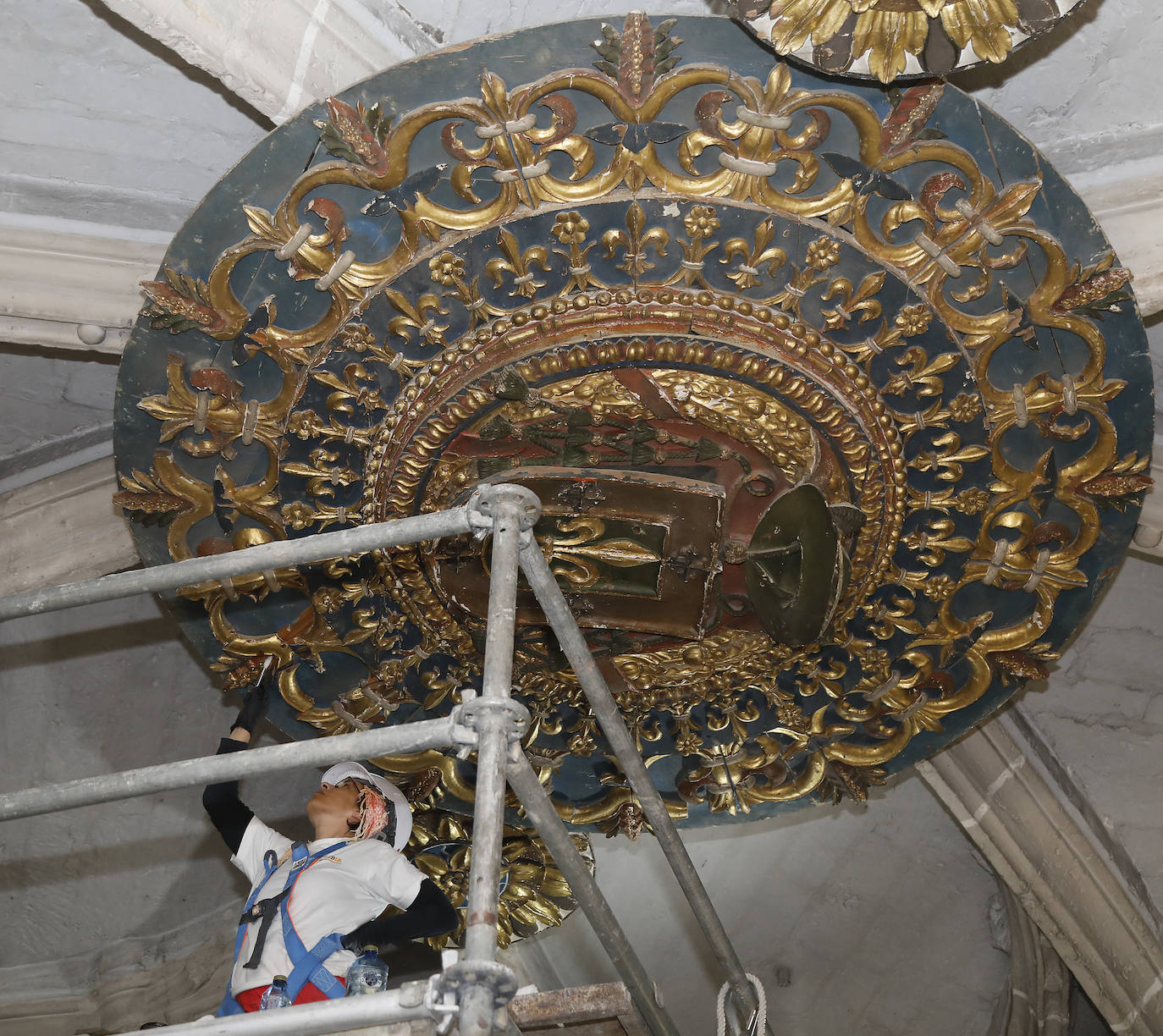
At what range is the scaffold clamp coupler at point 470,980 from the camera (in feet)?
5.21

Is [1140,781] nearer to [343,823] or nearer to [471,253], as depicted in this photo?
[343,823]

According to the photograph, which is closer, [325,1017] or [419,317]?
[325,1017]

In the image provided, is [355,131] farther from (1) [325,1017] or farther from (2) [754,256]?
(1) [325,1017]

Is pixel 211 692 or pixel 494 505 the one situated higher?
pixel 211 692

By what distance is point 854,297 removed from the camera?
101 inches

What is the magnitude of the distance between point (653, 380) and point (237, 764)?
1.17 m

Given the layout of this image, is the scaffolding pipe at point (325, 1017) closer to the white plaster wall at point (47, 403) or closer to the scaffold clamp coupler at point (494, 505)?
the scaffold clamp coupler at point (494, 505)

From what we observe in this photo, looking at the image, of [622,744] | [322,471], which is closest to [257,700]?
[322,471]

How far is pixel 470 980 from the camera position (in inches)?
62.6

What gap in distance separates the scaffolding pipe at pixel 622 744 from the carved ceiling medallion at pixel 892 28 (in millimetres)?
955

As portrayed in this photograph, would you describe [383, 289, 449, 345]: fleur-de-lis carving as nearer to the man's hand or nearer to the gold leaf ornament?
the gold leaf ornament

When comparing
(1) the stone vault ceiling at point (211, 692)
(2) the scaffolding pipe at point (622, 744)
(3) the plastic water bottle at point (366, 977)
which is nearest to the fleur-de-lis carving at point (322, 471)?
(2) the scaffolding pipe at point (622, 744)

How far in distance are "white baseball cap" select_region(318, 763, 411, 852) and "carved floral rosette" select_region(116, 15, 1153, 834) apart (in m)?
0.25

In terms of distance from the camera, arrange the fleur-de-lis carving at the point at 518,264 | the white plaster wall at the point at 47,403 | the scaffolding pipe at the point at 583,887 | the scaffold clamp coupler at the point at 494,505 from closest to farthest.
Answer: the scaffolding pipe at the point at 583,887
the scaffold clamp coupler at the point at 494,505
the fleur-de-lis carving at the point at 518,264
the white plaster wall at the point at 47,403
